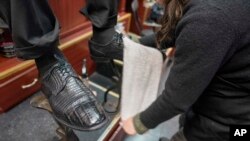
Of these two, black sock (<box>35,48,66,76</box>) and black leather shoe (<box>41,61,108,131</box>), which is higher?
black sock (<box>35,48,66,76</box>)

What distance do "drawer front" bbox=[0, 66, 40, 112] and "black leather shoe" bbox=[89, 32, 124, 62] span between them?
312 millimetres

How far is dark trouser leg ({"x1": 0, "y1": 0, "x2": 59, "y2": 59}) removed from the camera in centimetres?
51

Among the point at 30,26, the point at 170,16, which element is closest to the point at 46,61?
the point at 30,26

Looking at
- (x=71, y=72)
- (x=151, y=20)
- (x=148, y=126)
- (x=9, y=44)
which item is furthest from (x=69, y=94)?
(x=151, y=20)

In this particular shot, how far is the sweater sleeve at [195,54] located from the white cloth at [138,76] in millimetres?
291

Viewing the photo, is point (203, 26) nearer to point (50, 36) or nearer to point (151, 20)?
point (50, 36)

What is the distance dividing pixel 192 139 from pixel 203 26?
1.24ft

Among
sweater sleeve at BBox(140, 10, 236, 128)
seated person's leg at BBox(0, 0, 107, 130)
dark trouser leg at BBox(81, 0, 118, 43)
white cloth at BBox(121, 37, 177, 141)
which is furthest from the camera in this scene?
white cloth at BBox(121, 37, 177, 141)

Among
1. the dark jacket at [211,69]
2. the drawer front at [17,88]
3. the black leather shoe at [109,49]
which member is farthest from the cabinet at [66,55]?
the dark jacket at [211,69]

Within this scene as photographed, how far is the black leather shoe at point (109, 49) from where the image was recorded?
0.76 meters

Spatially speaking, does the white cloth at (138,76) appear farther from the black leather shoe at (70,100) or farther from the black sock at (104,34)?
the black leather shoe at (70,100)

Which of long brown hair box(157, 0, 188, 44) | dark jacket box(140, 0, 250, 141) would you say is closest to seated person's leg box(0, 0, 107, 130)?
dark jacket box(140, 0, 250, 141)

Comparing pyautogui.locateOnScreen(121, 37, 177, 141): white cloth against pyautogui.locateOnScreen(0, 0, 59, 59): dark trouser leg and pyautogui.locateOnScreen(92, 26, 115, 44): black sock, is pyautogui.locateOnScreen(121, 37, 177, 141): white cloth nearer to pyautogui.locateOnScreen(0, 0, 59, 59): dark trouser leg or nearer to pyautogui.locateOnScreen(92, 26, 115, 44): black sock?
pyautogui.locateOnScreen(92, 26, 115, 44): black sock

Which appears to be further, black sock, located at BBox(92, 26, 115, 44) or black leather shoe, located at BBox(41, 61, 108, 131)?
black sock, located at BBox(92, 26, 115, 44)
